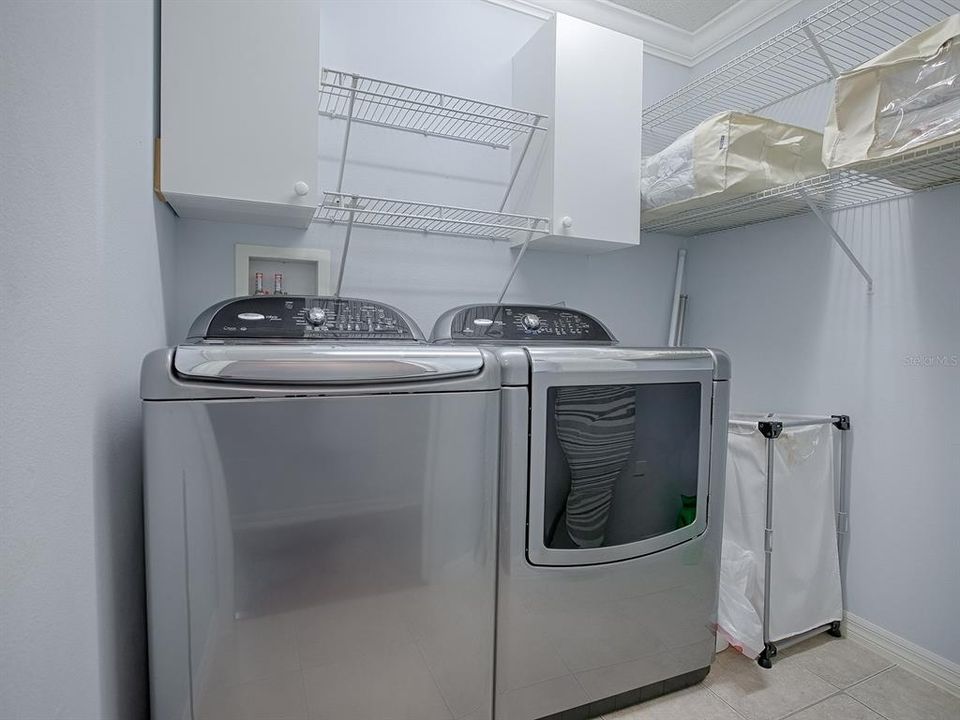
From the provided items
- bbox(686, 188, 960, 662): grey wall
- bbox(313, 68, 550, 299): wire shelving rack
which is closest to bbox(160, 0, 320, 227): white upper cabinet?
bbox(313, 68, 550, 299): wire shelving rack

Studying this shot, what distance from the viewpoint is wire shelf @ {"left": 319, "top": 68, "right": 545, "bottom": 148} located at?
5.91ft

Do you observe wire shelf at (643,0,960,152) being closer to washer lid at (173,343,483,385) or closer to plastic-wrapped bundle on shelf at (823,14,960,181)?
plastic-wrapped bundle on shelf at (823,14,960,181)

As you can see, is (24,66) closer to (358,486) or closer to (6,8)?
(6,8)

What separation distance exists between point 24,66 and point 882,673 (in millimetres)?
2706

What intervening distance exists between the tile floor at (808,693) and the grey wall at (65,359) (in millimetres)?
1394

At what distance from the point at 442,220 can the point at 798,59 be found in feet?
5.27

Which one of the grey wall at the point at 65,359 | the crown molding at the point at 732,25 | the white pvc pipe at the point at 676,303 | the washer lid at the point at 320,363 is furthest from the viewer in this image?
the white pvc pipe at the point at 676,303

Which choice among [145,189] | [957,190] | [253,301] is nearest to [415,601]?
[253,301]

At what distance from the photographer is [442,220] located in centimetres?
186

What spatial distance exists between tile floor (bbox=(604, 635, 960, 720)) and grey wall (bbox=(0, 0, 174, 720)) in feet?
4.57

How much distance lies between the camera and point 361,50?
1898mm

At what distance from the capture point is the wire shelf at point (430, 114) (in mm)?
1802

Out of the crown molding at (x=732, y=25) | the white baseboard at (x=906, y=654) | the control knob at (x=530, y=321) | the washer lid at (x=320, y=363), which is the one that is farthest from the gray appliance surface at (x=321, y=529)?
the crown molding at (x=732, y=25)

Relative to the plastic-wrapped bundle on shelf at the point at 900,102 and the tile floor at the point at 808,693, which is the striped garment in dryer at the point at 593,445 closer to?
the tile floor at the point at 808,693
